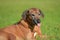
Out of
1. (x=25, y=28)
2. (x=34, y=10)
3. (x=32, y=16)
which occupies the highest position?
(x=34, y=10)

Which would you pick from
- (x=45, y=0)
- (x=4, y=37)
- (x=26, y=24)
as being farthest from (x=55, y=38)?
(x=45, y=0)

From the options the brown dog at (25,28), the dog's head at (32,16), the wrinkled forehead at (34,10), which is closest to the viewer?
the brown dog at (25,28)

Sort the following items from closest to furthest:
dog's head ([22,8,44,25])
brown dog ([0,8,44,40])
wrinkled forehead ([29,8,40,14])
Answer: brown dog ([0,8,44,40])
dog's head ([22,8,44,25])
wrinkled forehead ([29,8,40,14])

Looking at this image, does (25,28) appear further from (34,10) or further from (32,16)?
(34,10)

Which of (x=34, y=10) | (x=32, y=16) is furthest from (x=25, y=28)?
(x=34, y=10)

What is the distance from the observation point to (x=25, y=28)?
10.4m

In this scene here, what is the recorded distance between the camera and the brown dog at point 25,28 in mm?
9993

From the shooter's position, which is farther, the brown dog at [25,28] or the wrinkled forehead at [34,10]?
the wrinkled forehead at [34,10]

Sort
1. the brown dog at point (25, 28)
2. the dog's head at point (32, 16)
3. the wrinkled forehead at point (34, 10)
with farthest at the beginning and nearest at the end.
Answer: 1. the wrinkled forehead at point (34, 10)
2. the dog's head at point (32, 16)
3. the brown dog at point (25, 28)

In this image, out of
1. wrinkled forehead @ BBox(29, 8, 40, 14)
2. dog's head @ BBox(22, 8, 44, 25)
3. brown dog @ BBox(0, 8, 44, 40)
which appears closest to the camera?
brown dog @ BBox(0, 8, 44, 40)

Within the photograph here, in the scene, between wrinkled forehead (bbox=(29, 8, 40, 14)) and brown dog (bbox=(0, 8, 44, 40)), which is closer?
brown dog (bbox=(0, 8, 44, 40))

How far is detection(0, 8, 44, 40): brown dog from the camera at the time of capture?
999cm

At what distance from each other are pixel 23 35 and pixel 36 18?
2.45 ft

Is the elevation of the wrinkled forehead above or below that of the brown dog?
above
